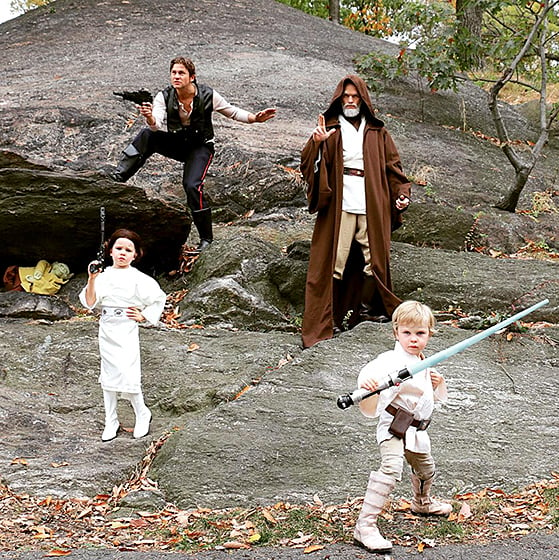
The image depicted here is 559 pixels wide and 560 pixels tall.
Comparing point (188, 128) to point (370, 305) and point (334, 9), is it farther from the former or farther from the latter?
point (334, 9)

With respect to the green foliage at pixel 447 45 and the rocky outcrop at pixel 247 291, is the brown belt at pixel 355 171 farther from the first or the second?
the green foliage at pixel 447 45

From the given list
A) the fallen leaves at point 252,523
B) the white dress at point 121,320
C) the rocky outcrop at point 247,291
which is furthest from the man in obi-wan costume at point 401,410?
the white dress at point 121,320

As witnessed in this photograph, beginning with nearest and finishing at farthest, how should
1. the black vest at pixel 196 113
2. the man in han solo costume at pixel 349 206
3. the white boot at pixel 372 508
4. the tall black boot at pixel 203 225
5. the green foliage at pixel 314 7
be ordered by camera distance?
the white boot at pixel 372 508
the man in han solo costume at pixel 349 206
the black vest at pixel 196 113
the tall black boot at pixel 203 225
the green foliage at pixel 314 7

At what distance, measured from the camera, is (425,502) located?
4207mm

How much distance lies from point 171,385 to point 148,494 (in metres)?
1.90

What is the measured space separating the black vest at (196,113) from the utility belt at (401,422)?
494 cm

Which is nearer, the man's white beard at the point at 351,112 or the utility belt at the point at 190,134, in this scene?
the man's white beard at the point at 351,112

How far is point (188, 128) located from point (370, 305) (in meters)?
2.73

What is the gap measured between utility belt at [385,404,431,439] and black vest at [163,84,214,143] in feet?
16.2

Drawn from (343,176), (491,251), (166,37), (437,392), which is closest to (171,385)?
(343,176)

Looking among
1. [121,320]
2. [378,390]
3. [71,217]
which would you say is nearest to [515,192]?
[71,217]

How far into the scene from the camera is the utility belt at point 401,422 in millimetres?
3934

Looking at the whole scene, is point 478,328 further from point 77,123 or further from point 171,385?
point 77,123

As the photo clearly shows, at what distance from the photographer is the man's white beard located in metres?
7.21
